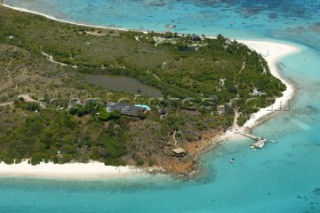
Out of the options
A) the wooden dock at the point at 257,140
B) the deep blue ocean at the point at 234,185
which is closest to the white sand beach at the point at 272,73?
the wooden dock at the point at 257,140

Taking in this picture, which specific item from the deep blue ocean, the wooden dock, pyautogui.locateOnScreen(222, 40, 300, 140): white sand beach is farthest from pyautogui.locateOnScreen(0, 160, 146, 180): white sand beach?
the wooden dock

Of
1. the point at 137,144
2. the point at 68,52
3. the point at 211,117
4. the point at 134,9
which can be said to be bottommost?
the point at 137,144

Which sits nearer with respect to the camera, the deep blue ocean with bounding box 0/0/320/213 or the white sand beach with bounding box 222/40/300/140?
the deep blue ocean with bounding box 0/0/320/213

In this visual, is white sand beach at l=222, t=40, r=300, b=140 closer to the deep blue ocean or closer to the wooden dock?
the wooden dock

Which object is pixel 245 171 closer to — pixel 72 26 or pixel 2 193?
pixel 2 193

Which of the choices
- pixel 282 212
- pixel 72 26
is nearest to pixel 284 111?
pixel 282 212

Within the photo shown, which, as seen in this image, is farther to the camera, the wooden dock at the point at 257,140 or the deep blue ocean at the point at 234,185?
the wooden dock at the point at 257,140

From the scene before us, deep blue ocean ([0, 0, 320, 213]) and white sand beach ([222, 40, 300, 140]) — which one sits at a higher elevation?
white sand beach ([222, 40, 300, 140])

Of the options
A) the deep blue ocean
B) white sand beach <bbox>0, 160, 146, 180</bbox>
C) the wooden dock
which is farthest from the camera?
the wooden dock

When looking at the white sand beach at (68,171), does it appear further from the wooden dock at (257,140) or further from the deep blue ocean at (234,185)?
the wooden dock at (257,140)
